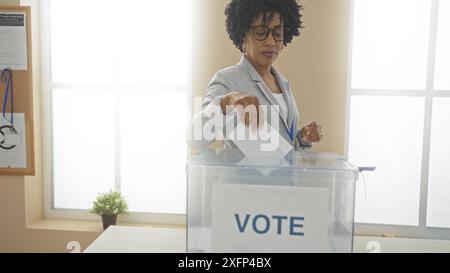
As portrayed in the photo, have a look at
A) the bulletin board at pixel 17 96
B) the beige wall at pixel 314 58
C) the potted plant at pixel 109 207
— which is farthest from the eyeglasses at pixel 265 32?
the bulletin board at pixel 17 96

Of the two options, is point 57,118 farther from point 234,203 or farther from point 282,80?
point 234,203

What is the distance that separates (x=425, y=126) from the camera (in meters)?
2.39

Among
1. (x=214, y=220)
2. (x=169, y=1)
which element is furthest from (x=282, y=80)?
(x=169, y=1)

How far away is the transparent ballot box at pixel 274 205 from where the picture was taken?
58 centimetres

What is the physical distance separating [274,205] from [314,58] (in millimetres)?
1799

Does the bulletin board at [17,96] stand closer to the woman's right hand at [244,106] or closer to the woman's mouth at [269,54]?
the woman's mouth at [269,54]

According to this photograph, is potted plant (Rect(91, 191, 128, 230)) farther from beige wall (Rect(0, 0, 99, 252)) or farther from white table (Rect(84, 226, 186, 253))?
white table (Rect(84, 226, 186, 253))

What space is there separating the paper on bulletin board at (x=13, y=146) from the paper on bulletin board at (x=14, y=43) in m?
0.32

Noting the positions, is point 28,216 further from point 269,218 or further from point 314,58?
point 269,218

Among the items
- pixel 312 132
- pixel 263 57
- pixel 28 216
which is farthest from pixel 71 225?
pixel 312 132

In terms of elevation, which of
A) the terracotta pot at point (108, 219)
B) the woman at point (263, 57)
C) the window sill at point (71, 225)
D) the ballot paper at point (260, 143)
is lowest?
the window sill at point (71, 225)

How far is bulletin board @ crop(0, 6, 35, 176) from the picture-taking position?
239 centimetres

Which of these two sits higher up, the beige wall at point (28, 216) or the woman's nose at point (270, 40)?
the woman's nose at point (270, 40)

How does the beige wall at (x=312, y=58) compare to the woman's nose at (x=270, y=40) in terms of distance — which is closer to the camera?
the woman's nose at (x=270, y=40)
